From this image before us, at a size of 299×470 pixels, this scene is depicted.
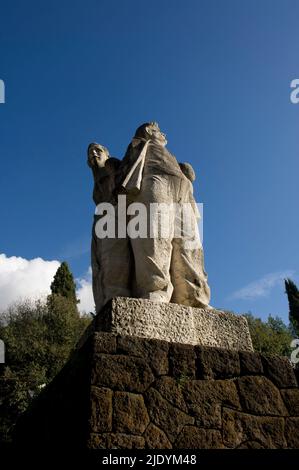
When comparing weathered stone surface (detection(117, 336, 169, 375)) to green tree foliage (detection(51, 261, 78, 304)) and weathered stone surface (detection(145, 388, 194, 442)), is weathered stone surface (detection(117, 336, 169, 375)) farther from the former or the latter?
green tree foliage (detection(51, 261, 78, 304))

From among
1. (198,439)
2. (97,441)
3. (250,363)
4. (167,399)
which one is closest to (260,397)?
(250,363)

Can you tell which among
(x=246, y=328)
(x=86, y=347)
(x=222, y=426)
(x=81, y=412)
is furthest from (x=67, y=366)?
(x=246, y=328)

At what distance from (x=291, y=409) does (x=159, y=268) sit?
4.89ft

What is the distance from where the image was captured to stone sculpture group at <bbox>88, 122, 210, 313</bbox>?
152 inches

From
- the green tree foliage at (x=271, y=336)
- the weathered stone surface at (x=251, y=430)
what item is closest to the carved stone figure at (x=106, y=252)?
the weathered stone surface at (x=251, y=430)

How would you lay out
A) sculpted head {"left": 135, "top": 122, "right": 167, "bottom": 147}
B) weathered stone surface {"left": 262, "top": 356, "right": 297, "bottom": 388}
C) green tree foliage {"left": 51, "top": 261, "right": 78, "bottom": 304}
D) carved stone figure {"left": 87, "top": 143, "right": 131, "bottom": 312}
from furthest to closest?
green tree foliage {"left": 51, "top": 261, "right": 78, "bottom": 304} → sculpted head {"left": 135, "top": 122, "right": 167, "bottom": 147} → carved stone figure {"left": 87, "top": 143, "right": 131, "bottom": 312} → weathered stone surface {"left": 262, "top": 356, "right": 297, "bottom": 388}

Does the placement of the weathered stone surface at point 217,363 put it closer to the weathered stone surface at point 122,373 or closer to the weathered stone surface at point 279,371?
the weathered stone surface at point 279,371

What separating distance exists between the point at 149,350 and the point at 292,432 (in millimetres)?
1197

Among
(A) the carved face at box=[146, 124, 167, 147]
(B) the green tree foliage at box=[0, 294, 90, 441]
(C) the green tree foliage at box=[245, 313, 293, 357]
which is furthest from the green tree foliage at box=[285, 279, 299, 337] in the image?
(A) the carved face at box=[146, 124, 167, 147]

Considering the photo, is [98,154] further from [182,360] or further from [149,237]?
[182,360]

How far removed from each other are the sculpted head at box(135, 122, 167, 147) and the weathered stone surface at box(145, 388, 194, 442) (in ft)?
9.42

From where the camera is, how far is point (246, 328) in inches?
147

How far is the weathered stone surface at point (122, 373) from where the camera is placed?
2826 millimetres

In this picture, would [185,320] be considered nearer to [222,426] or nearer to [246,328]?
[246,328]
